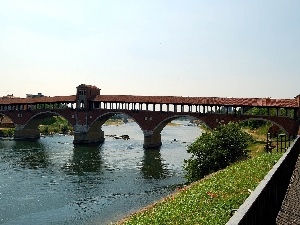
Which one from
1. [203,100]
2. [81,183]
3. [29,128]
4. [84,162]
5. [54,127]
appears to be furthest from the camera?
[54,127]

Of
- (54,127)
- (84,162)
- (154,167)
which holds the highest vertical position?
(54,127)

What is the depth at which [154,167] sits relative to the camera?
141 feet

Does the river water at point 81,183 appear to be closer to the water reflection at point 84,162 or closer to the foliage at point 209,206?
the water reflection at point 84,162

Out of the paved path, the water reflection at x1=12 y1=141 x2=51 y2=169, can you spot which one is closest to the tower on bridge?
the water reflection at x1=12 y1=141 x2=51 y2=169

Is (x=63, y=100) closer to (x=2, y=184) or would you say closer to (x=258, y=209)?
(x=2, y=184)

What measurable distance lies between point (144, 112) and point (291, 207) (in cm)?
5244

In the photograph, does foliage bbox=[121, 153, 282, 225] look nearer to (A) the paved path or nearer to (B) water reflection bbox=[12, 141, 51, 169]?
(A) the paved path

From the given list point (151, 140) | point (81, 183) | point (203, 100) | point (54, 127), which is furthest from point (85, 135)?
point (81, 183)

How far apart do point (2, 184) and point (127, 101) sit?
34057mm

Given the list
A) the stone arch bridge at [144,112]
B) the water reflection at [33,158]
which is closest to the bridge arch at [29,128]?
the stone arch bridge at [144,112]

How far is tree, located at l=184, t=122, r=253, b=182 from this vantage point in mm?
30000

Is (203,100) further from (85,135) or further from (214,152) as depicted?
(214,152)

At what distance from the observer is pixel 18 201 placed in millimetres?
26188

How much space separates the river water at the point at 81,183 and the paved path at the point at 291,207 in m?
12.4
